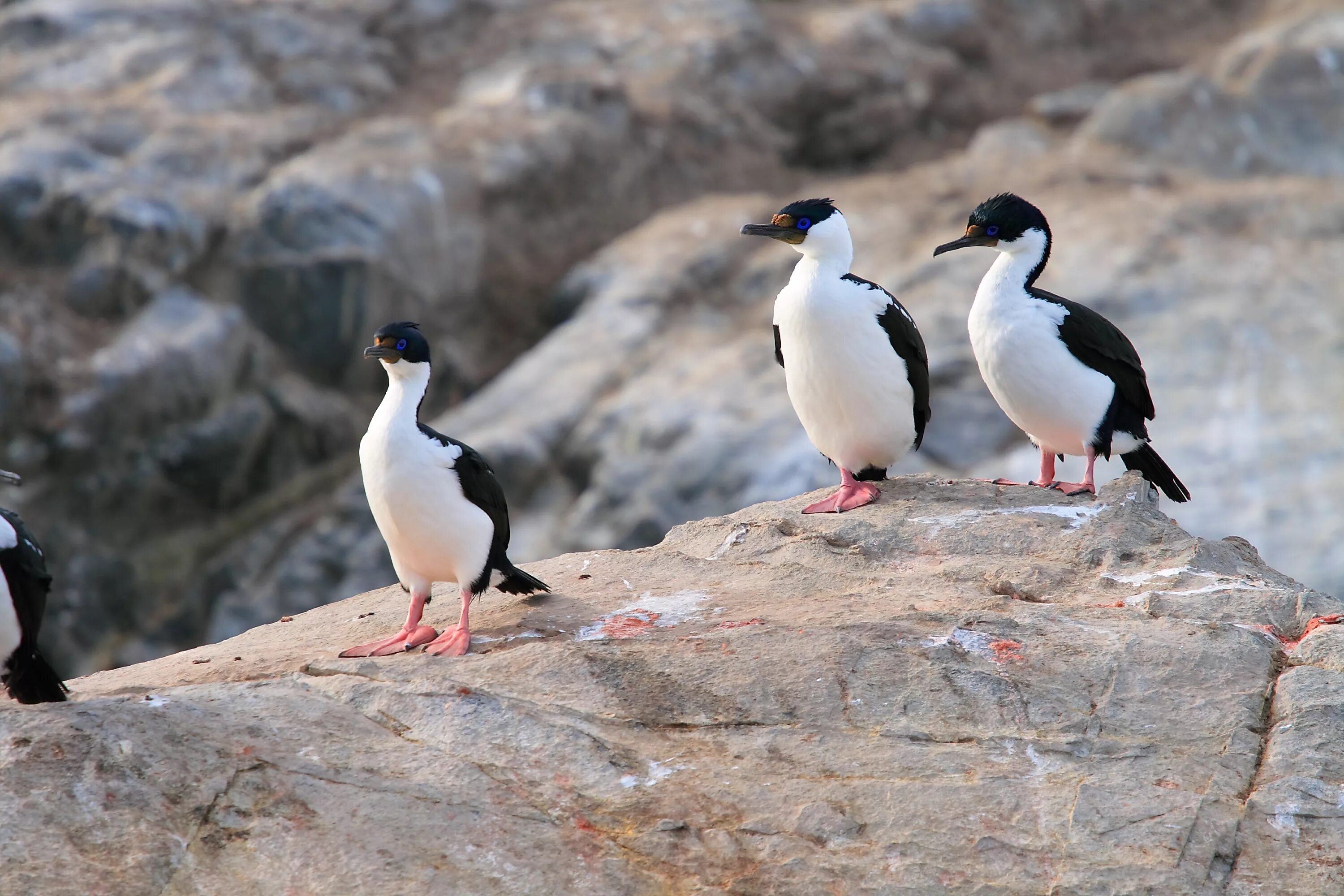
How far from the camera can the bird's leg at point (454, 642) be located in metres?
6.42

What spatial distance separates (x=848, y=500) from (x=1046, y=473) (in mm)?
1315

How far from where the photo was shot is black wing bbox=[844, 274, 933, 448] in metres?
8.20

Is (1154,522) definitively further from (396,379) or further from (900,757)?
(396,379)

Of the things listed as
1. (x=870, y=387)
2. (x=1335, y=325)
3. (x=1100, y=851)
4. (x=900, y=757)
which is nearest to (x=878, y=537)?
(x=870, y=387)

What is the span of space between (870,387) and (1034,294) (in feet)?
3.52

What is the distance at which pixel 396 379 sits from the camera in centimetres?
700

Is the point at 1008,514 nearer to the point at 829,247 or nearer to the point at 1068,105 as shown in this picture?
the point at 829,247

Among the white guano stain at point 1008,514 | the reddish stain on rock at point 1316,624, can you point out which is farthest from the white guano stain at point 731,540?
the reddish stain on rock at point 1316,624

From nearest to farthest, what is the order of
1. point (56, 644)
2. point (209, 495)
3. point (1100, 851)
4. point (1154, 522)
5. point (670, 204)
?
point (1100, 851), point (1154, 522), point (56, 644), point (209, 495), point (670, 204)

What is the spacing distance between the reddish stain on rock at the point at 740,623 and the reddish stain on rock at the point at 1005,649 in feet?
3.33

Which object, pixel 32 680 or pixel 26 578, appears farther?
pixel 32 680

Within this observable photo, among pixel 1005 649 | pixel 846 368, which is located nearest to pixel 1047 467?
pixel 846 368

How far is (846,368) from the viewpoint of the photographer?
26.7 ft

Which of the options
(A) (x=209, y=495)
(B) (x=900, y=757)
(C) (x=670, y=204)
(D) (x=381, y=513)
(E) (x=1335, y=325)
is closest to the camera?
(B) (x=900, y=757)
